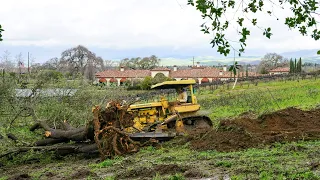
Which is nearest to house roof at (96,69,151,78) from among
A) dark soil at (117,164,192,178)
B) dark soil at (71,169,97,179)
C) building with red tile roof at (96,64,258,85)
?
building with red tile roof at (96,64,258,85)

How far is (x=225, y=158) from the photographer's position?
9180 mm

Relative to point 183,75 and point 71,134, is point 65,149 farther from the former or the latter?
point 183,75

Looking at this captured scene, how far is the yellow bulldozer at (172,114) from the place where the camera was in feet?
45.8

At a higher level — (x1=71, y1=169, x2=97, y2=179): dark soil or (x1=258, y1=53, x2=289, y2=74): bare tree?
(x1=258, y1=53, x2=289, y2=74): bare tree

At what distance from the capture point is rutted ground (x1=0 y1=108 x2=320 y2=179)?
752 centimetres

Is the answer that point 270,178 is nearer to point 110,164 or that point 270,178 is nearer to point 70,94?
point 110,164

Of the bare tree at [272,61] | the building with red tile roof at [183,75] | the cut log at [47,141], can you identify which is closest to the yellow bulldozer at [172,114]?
the cut log at [47,141]

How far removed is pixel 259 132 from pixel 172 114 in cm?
359

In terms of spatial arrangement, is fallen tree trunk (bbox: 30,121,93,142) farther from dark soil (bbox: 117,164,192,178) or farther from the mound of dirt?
dark soil (bbox: 117,164,192,178)

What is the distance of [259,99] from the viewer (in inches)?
1032

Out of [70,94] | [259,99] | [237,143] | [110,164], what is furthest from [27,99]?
[259,99]

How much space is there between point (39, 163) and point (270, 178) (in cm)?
797

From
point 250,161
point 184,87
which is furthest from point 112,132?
point 250,161

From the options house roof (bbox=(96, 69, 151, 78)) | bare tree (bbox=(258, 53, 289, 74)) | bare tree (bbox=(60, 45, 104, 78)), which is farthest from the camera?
bare tree (bbox=(258, 53, 289, 74))
